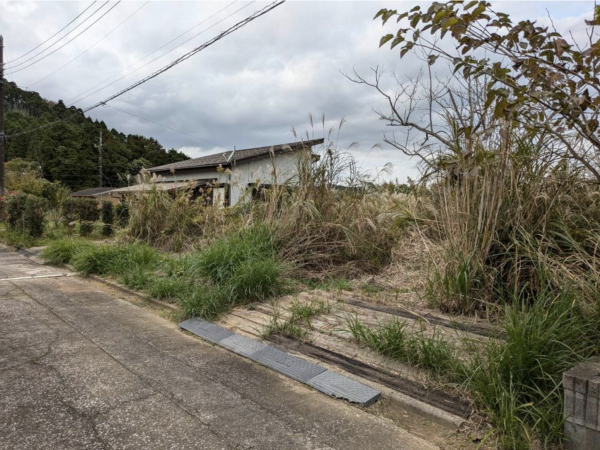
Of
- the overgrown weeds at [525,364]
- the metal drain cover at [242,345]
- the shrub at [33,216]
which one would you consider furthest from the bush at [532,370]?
the shrub at [33,216]

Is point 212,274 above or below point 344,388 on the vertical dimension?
above

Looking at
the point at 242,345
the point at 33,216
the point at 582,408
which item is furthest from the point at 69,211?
the point at 582,408

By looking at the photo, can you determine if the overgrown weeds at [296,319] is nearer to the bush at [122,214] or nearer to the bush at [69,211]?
the bush at [122,214]

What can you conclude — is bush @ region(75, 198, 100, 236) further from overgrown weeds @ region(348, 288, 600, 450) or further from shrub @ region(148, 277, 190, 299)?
overgrown weeds @ region(348, 288, 600, 450)

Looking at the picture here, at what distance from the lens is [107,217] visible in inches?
429

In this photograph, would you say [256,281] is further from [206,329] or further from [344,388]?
[344,388]

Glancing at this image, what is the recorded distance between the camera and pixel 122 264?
6.28m

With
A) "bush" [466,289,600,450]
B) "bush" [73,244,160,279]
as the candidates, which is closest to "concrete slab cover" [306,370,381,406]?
"bush" [466,289,600,450]

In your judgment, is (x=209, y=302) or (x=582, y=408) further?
(x=209, y=302)

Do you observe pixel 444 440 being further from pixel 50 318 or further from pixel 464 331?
pixel 50 318

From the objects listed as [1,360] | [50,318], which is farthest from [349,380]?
[50,318]

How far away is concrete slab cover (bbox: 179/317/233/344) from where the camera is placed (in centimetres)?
369

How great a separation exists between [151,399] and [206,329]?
138cm

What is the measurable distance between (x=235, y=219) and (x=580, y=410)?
5432mm
